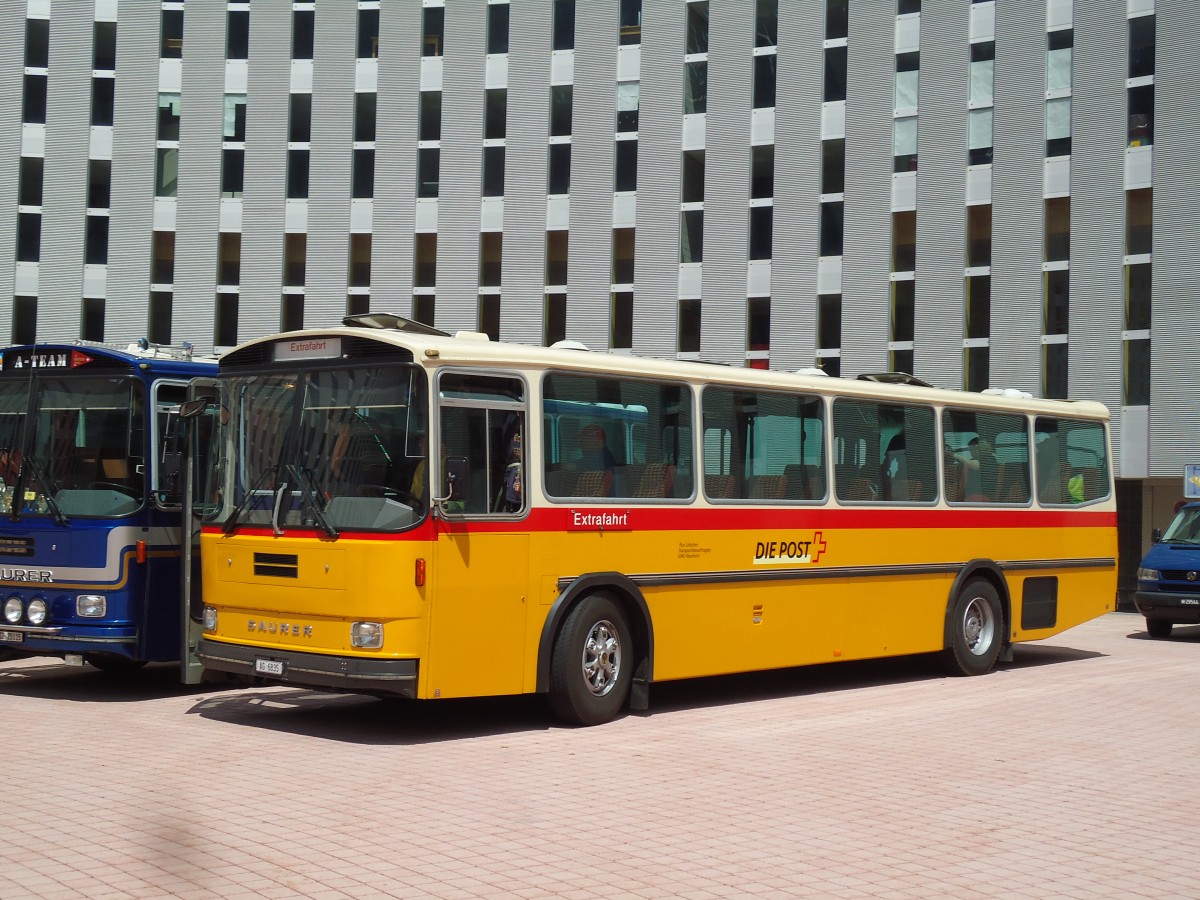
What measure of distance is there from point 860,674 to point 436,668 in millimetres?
7008

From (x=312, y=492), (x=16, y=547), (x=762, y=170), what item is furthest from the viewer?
(x=762, y=170)

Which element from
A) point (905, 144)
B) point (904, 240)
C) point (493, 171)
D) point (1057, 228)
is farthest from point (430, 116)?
point (1057, 228)

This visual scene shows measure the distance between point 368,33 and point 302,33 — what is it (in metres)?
2.23

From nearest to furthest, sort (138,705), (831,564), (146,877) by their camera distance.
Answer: (146,877) < (138,705) < (831,564)

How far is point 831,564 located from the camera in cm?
1419

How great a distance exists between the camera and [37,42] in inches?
2037

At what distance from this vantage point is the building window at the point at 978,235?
144 feet

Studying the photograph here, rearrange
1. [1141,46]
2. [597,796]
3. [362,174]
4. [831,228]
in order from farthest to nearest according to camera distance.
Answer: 1. [362,174]
2. [831,228]
3. [1141,46]
4. [597,796]

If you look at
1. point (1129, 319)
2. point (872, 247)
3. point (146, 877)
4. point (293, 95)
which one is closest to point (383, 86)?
point (293, 95)

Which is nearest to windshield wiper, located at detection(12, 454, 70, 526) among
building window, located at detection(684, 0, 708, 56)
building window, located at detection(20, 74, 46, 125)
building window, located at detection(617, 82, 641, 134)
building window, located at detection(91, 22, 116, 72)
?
building window, located at detection(617, 82, 641, 134)

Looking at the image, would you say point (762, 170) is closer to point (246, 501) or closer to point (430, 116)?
point (430, 116)

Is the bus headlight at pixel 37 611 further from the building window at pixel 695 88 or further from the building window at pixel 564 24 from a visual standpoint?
the building window at pixel 564 24

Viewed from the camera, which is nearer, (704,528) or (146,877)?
(146,877)

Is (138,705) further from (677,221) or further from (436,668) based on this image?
(677,221)
